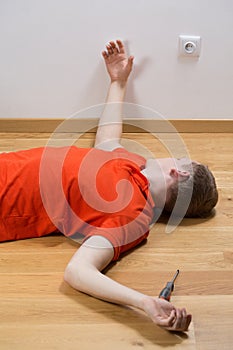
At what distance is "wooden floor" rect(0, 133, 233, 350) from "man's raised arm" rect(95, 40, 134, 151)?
16.5 inches

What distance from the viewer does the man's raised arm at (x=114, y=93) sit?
79.4 inches

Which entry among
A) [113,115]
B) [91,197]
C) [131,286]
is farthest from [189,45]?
[131,286]

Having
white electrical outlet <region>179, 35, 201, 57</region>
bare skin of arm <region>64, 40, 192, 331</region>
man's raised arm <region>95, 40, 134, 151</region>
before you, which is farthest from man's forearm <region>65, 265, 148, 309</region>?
white electrical outlet <region>179, 35, 201, 57</region>

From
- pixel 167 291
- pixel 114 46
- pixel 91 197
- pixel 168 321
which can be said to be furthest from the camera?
pixel 114 46

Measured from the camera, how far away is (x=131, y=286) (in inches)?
61.7

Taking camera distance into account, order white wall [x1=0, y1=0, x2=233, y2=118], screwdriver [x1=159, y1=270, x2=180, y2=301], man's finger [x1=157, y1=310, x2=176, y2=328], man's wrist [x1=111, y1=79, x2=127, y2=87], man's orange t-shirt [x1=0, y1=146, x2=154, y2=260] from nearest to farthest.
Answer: man's finger [x1=157, y1=310, x2=176, y2=328]
screwdriver [x1=159, y1=270, x2=180, y2=301]
man's orange t-shirt [x1=0, y1=146, x2=154, y2=260]
white wall [x1=0, y1=0, x2=233, y2=118]
man's wrist [x1=111, y1=79, x2=127, y2=87]

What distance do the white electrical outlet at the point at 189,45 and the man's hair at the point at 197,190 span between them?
0.50 meters

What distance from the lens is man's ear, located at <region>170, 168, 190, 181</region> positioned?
172cm

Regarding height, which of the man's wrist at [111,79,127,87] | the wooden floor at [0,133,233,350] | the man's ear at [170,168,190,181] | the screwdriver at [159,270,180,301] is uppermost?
the man's wrist at [111,79,127,87]

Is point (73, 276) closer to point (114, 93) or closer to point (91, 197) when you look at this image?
point (91, 197)

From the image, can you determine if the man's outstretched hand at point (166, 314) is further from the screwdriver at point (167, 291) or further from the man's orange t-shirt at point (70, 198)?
the man's orange t-shirt at point (70, 198)

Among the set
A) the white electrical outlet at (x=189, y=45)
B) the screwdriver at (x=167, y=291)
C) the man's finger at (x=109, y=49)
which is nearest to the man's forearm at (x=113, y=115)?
the man's finger at (x=109, y=49)

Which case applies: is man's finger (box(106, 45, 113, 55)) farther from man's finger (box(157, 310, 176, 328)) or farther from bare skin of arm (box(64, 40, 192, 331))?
man's finger (box(157, 310, 176, 328))

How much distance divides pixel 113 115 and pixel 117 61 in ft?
0.65
